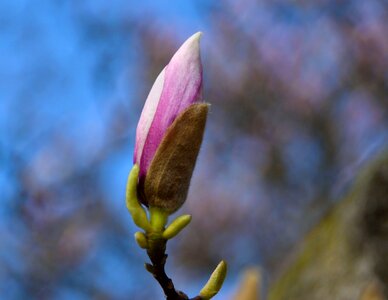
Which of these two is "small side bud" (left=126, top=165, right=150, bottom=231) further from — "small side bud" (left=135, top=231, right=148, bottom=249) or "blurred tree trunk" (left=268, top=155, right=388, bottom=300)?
"blurred tree trunk" (left=268, top=155, right=388, bottom=300)

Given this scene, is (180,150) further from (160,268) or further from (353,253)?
(353,253)

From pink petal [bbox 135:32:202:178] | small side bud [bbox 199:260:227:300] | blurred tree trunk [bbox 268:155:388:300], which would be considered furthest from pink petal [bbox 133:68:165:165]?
blurred tree trunk [bbox 268:155:388:300]

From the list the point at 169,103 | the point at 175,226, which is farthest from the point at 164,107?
the point at 175,226

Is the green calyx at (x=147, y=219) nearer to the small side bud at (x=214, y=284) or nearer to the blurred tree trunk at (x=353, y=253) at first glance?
the small side bud at (x=214, y=284)

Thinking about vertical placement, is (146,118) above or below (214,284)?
above

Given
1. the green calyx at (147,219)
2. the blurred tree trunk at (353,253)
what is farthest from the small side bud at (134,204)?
the blurred tree trunk at (353,253)

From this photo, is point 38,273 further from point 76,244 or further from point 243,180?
point 243,180

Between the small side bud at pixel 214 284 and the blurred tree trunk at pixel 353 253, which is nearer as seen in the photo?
the small side bud at pixel 214 284
